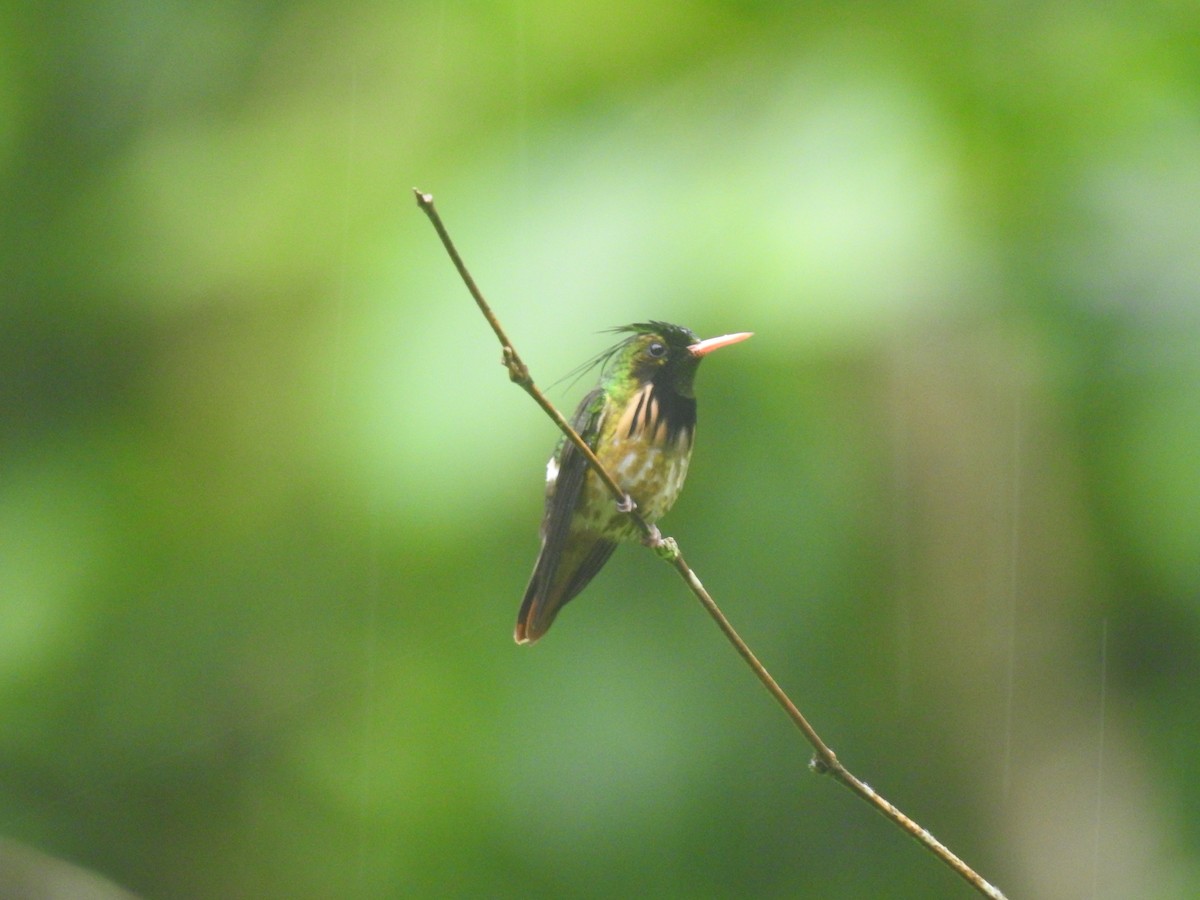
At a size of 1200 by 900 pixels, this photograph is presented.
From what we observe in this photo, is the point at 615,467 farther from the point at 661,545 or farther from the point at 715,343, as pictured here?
the point at 715,343

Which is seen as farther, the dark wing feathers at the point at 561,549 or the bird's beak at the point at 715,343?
the dark wing feathers at the point at 561,549

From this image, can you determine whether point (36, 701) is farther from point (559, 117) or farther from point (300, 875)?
point (559, 117)

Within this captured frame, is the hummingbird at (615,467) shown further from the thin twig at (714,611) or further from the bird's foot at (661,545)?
the thin twig at (714,611)

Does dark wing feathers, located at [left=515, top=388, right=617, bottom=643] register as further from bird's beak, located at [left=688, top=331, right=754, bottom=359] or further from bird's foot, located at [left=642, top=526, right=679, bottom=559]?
bird's beak, located at [left=688, top=331, right=754, bottom=359]

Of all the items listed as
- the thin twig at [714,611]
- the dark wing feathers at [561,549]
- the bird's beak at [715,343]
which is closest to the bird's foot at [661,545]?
the thin twig at [714,611]

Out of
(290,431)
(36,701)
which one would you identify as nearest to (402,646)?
(290,431)
